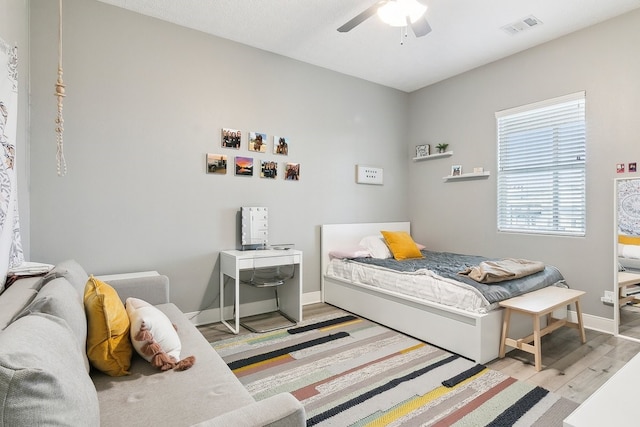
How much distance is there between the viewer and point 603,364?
2.44m

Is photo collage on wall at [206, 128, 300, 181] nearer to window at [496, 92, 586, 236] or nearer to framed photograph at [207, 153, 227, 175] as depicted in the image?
framed photograph at [207, 153, 227, 175]

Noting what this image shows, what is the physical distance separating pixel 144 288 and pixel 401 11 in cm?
282

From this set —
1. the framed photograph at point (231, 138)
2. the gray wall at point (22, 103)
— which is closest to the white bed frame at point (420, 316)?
the framed photograph at point (231, 138)

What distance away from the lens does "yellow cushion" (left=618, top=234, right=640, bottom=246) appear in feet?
9.36

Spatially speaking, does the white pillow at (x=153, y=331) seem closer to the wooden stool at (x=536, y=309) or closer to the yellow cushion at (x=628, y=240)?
the wooden stool at (x=536, y=309)

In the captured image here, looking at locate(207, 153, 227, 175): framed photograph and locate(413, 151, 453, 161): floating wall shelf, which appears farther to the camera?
locate(413, 151, 453, 161): floating wall shelf

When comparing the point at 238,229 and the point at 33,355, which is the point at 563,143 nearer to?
the point at 238,229

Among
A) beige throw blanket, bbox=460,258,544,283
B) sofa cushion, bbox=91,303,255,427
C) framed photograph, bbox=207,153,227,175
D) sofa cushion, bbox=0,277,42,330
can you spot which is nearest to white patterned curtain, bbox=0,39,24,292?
sofa cushion, bbox=0,277,42,330

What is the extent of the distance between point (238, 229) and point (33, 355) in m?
2.67

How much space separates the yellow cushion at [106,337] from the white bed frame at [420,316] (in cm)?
222

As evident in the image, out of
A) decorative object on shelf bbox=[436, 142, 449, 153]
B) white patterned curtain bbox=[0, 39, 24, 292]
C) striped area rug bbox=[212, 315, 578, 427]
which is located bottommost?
striped area rug bbox=[212, 315, 578, 427]

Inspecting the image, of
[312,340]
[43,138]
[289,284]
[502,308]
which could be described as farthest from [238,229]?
[502,308]

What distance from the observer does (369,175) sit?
14.7 ft

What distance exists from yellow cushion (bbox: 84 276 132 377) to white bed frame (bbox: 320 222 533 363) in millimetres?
2221
